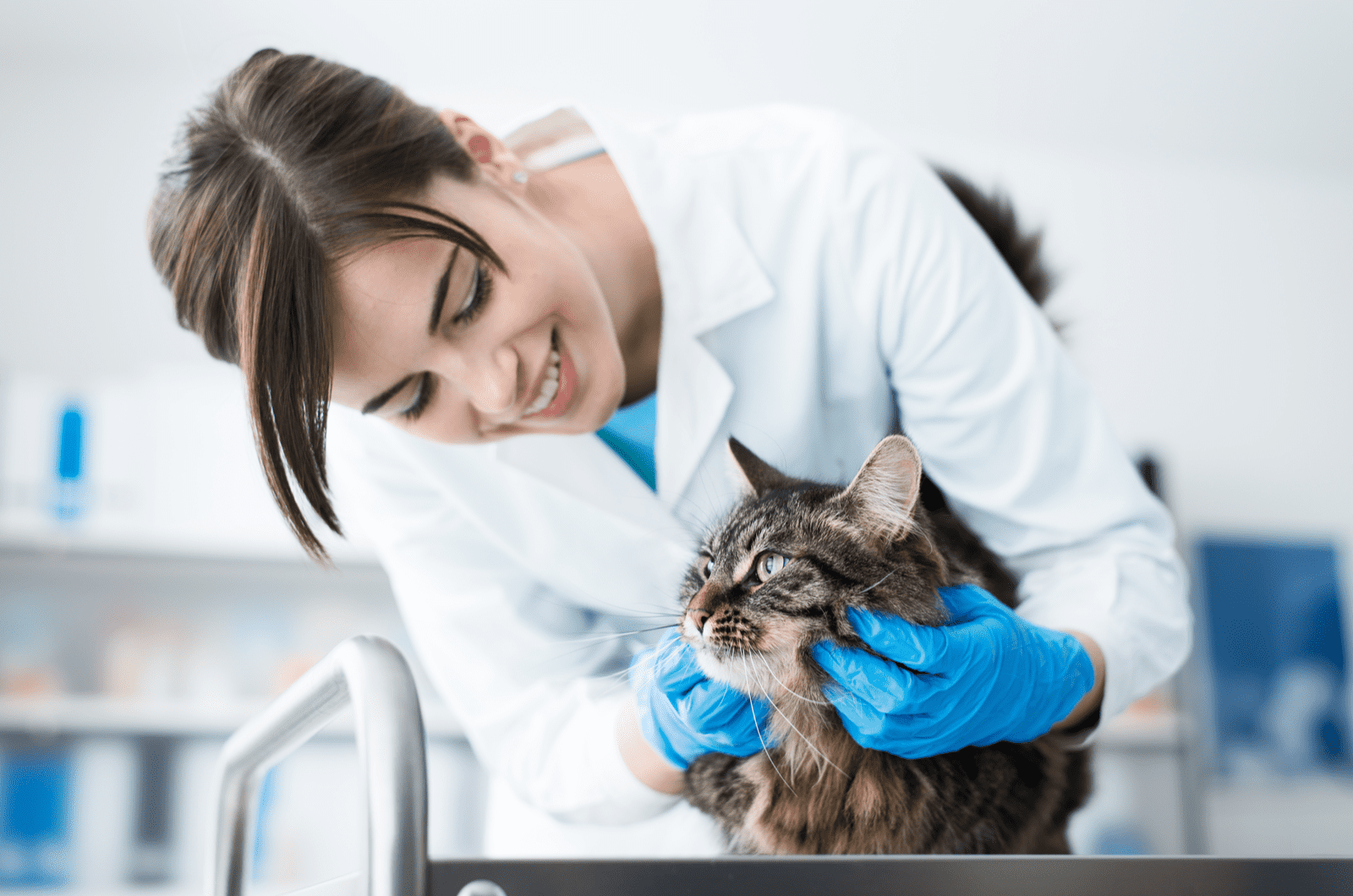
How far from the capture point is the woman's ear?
0.83 metres

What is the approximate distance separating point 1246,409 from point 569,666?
8.60 ft

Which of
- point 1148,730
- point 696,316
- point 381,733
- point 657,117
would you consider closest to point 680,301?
point 696,316

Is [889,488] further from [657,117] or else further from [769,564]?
[657,117]

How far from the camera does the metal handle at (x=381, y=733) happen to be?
1.28ft

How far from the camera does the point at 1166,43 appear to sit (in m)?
1.26

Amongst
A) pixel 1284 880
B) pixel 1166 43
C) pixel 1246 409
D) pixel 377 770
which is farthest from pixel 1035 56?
pixel 1246 409

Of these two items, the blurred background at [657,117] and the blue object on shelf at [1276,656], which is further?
the blue object on shelf at [1276,656]

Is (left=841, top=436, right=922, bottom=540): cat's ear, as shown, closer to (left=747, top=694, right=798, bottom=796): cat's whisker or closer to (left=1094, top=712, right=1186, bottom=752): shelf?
(left=747, top=694, right=798, bottom=796): cat's whisker

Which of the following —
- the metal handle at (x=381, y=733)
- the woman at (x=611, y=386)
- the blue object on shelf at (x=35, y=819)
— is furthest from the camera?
the blue object on shelf at (x=35, y=819)

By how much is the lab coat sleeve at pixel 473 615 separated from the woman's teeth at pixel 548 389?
0.92 feet

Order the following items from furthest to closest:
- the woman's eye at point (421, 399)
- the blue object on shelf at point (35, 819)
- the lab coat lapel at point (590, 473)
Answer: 1. the blue object on shelf at point (35, 819)
2. the lab coat lapel at point (590, 473)
3. the woman's eye at point (421, 399)

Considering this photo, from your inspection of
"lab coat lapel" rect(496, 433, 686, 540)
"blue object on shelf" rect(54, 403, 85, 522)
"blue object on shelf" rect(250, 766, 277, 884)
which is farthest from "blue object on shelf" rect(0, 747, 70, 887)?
"lab coat lapel" rect(496, 433, 686, 540)

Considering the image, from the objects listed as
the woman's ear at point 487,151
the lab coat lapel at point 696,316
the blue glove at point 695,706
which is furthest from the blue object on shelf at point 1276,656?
the woman's ear at point 487,151

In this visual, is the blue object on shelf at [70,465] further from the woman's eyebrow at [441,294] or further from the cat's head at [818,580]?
the cat's head at [818,580]
